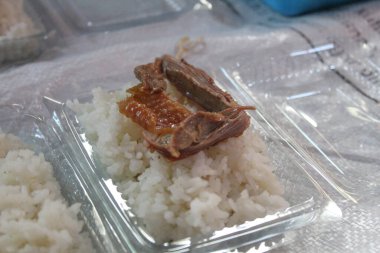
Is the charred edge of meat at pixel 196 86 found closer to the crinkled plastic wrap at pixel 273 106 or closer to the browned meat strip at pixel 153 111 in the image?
the browned meat strip at pixel 153 111

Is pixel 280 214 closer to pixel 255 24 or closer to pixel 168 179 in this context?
pixel 168 179

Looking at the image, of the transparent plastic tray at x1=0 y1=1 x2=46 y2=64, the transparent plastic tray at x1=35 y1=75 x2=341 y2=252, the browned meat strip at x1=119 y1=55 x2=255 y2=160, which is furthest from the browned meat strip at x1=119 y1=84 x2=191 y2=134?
the transparent plastic tray at x1=0 y1=1 x2=46 y2=64

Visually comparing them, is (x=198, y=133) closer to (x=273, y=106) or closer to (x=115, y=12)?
(x=273, y=106)

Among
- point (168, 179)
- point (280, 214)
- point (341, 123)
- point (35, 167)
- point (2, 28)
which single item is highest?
point (2, 28)

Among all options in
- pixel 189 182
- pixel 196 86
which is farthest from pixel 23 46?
pixel 189 182

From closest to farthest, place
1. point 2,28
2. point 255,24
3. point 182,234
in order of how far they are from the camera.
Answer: point 182,234
point 2,28
point 255,24

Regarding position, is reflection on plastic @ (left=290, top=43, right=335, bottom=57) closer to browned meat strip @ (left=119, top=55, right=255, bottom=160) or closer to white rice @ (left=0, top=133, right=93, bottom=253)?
browned meat strip @ (left=119, top=55, right=255, bottom=160)

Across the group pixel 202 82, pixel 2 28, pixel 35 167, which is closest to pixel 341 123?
pixel 202 82

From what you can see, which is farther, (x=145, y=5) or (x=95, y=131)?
(x=145, y=5)
